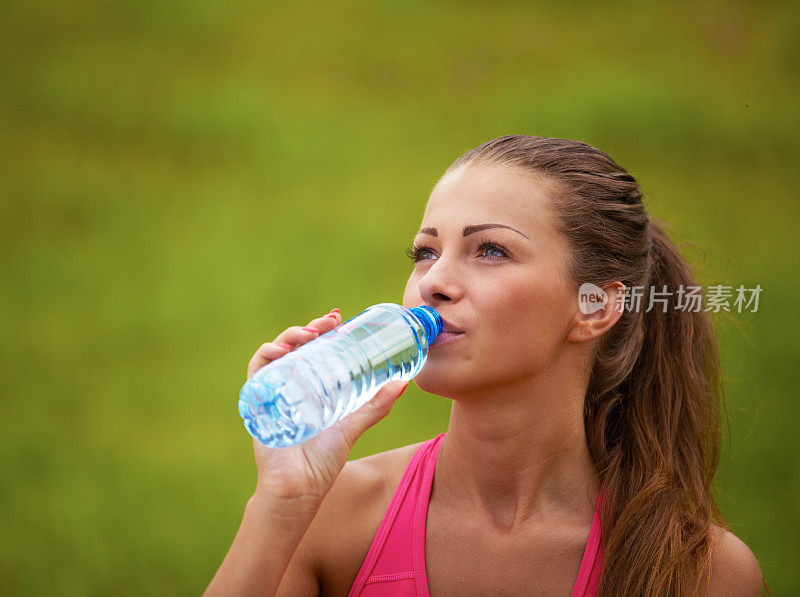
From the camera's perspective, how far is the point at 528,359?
1.09m

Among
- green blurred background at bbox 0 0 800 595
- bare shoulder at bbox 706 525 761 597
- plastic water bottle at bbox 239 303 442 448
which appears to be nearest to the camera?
plastic water bottle at bbox 239 303 442 448

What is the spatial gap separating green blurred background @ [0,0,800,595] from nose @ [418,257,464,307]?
90 cm

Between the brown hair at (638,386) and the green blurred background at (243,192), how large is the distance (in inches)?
23.9

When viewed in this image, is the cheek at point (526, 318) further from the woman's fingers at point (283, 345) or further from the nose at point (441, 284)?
the woman's fingers at point (283, 345)

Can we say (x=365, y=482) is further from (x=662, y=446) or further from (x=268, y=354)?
(x=662, y=446)

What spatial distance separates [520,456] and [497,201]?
0.40 m

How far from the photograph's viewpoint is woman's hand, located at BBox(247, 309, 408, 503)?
94 cm

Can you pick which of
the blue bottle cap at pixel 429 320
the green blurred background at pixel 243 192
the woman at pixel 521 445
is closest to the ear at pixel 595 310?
the woman at pixel 521 445

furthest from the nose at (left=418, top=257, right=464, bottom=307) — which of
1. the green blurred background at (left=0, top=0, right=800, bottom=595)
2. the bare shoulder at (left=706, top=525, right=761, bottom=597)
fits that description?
the green blurred background at (left=0, top=0, right=800, bottom=595)

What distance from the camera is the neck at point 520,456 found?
1140 millimetres

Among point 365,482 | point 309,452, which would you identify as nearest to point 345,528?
point 365,482

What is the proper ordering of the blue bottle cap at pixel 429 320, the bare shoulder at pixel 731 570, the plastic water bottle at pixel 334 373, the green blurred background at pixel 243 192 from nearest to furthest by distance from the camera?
1. the plastic water bottle at pixel 334 373
2. the blue bottle cap at pixel 429 320
3. the bare shoulder at pixel 731 570
4. the green blurred background at pixel 243 192

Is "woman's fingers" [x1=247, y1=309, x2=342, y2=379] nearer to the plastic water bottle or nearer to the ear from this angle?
the plastic water bottle

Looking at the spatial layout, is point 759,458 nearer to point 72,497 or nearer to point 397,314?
point 397,314
